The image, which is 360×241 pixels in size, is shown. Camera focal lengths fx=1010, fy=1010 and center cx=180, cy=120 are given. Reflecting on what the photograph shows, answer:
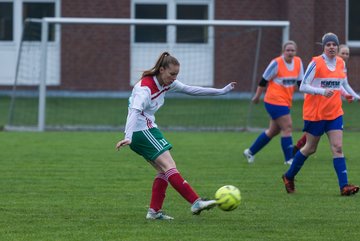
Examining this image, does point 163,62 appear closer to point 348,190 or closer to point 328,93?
point 328,93

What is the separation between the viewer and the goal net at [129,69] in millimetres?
22609

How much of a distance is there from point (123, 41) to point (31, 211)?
44.6 ft

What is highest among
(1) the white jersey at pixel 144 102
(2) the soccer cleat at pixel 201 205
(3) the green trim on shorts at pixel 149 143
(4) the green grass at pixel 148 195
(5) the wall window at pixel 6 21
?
(5) the wall window at pixel 6 21

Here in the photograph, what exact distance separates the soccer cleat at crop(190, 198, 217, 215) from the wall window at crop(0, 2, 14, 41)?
21.7 meters

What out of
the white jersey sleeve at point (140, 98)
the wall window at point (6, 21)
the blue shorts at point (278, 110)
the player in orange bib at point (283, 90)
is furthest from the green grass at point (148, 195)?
the wall window at point (6, 21)

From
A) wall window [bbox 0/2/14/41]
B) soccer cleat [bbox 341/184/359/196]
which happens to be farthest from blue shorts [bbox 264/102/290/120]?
wall window [bbox 0/2/14/41]

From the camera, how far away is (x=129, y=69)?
76.2ft

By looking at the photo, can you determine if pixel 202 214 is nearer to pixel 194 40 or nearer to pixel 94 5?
pixel 194 40

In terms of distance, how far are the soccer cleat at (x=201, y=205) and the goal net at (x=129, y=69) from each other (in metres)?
12.8

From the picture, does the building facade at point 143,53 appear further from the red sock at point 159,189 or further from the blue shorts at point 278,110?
the red sock at point 159,189

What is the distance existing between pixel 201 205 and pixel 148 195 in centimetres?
228

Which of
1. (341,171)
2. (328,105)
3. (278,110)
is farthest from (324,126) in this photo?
(278,110)

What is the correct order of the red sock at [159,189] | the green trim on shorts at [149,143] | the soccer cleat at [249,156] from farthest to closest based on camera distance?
the soccer cleat at [249,156], the red sock at [159,189], the green trim on shorts at [149,143]

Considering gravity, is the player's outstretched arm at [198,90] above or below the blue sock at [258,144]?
above
